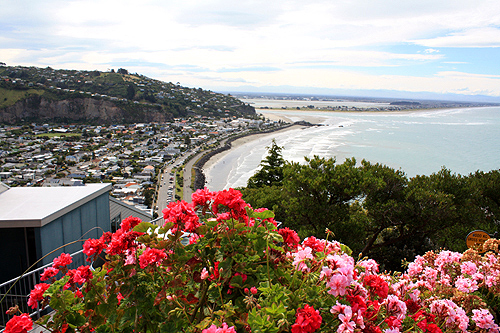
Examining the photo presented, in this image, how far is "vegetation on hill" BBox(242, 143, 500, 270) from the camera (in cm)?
827

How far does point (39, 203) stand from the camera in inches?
187

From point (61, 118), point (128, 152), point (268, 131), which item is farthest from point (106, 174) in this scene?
point (61, 118)

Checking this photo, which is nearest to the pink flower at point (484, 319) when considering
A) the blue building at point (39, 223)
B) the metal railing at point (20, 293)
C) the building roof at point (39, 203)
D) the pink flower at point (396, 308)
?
the pink flower at point (396, 308)

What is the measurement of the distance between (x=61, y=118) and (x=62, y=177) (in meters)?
50.2

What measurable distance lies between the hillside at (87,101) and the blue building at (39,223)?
8314 cm

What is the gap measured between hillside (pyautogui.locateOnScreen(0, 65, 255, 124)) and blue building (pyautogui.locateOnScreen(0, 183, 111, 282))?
8314cm

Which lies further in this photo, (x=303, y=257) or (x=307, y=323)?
(x=303, y=257)

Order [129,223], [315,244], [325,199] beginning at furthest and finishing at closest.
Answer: [325,199]
[315,244]
[129,223]

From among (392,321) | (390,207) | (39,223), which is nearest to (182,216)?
(392,321)

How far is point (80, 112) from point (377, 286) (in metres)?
91.5

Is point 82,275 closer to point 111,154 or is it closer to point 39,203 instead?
point 39,203

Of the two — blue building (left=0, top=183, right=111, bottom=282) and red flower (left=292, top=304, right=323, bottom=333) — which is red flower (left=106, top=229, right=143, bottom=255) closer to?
red flower (left=292, top=304, right=323, bottom=333)

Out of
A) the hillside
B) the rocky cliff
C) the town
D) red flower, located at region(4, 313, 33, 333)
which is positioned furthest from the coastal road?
the hillside

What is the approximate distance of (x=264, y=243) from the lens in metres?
1.61
